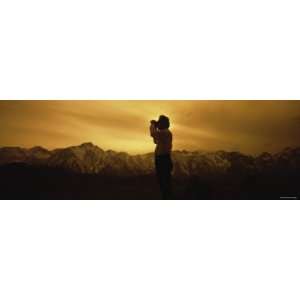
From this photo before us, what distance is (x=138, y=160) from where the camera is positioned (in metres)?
2.75

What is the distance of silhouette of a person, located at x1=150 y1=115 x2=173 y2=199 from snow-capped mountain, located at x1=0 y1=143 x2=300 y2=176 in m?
0.04

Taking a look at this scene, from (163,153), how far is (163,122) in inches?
7.0

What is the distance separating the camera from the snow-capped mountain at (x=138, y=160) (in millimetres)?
2727

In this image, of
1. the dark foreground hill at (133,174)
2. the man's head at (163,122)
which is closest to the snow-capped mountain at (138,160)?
the dark foreground hill at (133,174)

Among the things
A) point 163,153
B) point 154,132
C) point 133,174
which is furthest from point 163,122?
point 133,174

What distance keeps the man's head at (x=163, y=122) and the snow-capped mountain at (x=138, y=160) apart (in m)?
0.17

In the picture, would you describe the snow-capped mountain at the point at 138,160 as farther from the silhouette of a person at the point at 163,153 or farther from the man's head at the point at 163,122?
the man's head at the point at 163,122

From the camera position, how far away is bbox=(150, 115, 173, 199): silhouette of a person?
8.94ft

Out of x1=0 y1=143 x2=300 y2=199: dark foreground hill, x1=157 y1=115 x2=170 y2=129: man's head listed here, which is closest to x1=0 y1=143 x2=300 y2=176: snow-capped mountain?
x1=0 y1=143 x2=300 y2=199: dark foreground hill

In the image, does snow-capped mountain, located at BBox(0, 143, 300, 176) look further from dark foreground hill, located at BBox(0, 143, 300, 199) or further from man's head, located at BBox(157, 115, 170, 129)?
man's head, located at BBox(157, 115, 170, 129)

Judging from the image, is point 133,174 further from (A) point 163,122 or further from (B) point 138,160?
(A) point 163,122
